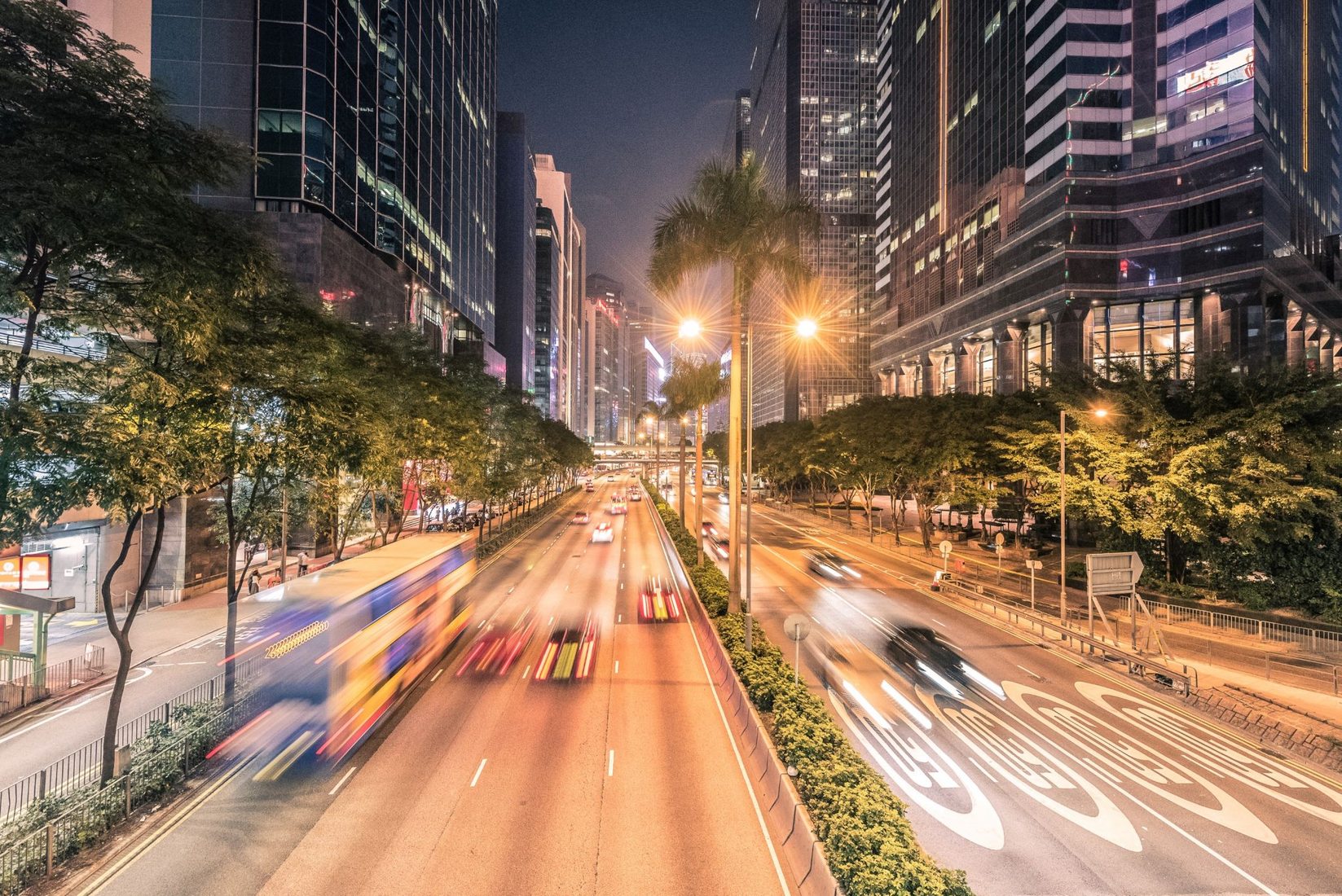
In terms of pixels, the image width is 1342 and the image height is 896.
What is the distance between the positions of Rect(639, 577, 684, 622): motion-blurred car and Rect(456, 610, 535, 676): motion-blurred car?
16.1ft

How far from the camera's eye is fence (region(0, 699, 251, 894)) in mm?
8695

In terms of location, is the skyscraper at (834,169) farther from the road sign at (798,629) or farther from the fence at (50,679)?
the fence at (50,679)

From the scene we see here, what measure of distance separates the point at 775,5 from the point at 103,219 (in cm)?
21218

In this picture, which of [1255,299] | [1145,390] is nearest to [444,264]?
[1145,390]

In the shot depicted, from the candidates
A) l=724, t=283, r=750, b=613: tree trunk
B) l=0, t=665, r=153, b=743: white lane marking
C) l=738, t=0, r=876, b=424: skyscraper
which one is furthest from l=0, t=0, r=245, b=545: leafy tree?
l=738, t=0, r=876, b=424: skyscraper

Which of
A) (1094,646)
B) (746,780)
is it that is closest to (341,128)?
(746,780)

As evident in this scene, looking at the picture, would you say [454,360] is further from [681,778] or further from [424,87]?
[424,87]

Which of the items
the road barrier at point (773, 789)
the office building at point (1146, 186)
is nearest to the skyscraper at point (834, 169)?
the office building at point (1146, 186)

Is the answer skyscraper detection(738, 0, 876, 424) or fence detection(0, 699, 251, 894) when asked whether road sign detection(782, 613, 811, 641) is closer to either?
fence detection(0, 699, 251, 894)

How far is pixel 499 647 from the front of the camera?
69.1 feet

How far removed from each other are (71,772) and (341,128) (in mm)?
53732

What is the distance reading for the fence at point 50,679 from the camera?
16.0m

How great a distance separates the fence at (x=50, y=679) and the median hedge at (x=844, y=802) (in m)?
19.3

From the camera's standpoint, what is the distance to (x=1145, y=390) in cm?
2658
